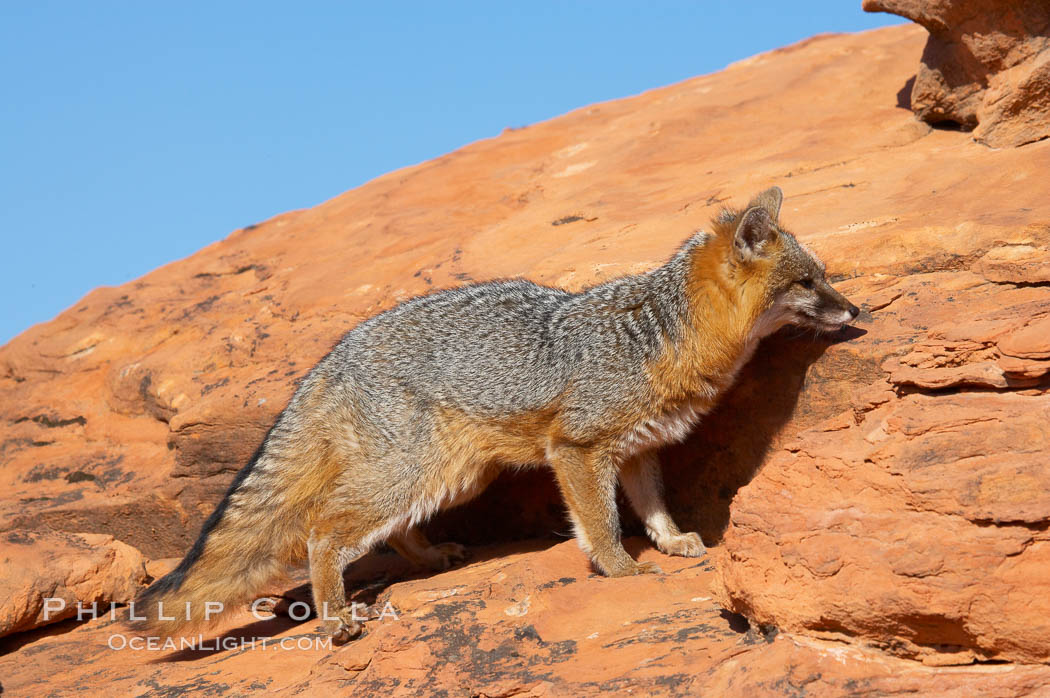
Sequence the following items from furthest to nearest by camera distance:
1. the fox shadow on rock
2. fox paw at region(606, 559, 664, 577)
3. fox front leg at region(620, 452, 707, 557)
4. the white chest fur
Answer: fox front leg at region(620, 452, 707, 557)
the fox shadow on rock
the white chest fur
fox paw at region(606, 559, 664, 577)

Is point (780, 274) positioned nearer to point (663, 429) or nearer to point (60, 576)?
point (663, 429)

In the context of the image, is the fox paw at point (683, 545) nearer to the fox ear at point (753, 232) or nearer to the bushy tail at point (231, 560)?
the fox ear at point (753, 232)

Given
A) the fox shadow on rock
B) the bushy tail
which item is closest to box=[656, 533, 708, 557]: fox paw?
the fox shadow on rock

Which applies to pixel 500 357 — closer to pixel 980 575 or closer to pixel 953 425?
pixel 953 425

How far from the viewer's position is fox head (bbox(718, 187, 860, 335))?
21.0 ft

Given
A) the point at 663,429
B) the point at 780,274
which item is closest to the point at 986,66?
the point at 780,274

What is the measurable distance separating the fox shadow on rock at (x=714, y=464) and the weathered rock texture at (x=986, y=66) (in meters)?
3.47

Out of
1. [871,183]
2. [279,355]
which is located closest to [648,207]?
[871,183]

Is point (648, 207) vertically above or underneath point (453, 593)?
above

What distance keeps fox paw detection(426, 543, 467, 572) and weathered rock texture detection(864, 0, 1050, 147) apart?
19.5ft

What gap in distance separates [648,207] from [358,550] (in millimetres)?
5057

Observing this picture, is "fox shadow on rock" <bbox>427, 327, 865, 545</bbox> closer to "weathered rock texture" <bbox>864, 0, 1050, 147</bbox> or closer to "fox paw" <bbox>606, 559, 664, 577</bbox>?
"fox paw" <bbox>606, 559, 664, 577</bbox>

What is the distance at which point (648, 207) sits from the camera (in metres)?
10.3

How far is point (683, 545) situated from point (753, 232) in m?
2.29
